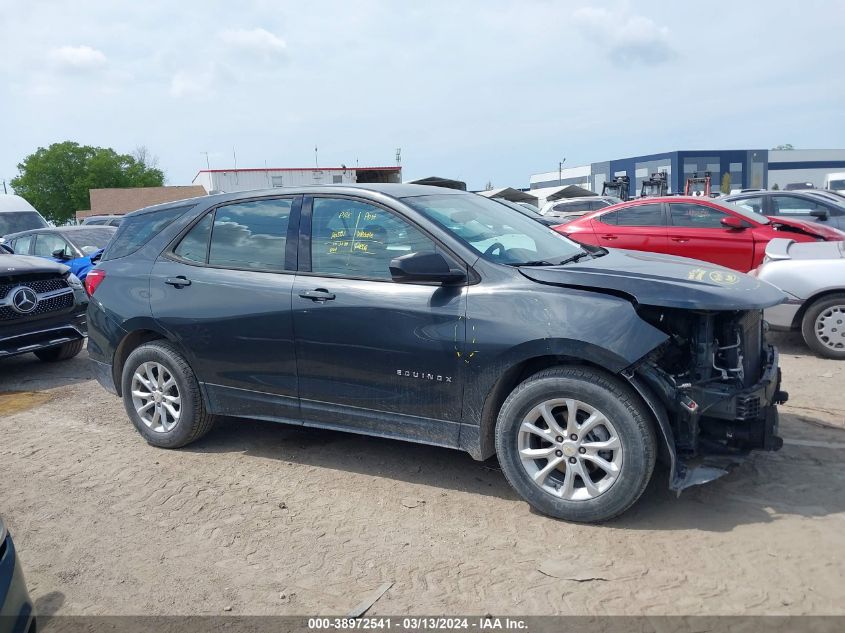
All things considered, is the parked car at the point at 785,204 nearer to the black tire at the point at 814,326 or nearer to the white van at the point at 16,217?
the black tire at the point at 814,326

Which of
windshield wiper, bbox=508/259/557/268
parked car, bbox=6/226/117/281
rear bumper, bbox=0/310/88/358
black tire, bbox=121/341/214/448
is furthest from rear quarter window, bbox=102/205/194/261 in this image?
parked car, bbox=6/226/117/281

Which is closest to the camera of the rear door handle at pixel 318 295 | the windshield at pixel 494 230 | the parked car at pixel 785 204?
the windshield at pixel 494 230

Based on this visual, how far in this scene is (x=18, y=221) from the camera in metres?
15.9

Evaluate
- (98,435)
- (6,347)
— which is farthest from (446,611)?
(6,347)

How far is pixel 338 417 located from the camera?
4363 millimetres

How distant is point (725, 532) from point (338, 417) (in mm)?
2255

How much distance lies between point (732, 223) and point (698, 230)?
44 centimetres

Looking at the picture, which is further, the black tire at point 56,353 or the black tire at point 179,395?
the black tire at point 56,353

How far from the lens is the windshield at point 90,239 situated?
11.7 m

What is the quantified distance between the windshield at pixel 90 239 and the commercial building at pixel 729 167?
2444 inches

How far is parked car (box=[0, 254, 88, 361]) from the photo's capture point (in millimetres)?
7160

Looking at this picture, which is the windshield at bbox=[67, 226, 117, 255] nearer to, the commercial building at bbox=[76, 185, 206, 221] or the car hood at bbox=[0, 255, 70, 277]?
the car hood at bbox=[0, 255, 70, 277]

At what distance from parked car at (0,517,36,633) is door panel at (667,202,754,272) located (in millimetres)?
8616

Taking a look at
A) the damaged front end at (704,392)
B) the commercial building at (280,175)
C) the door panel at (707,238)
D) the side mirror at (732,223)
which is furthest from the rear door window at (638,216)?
the commercial building at (280,175)
